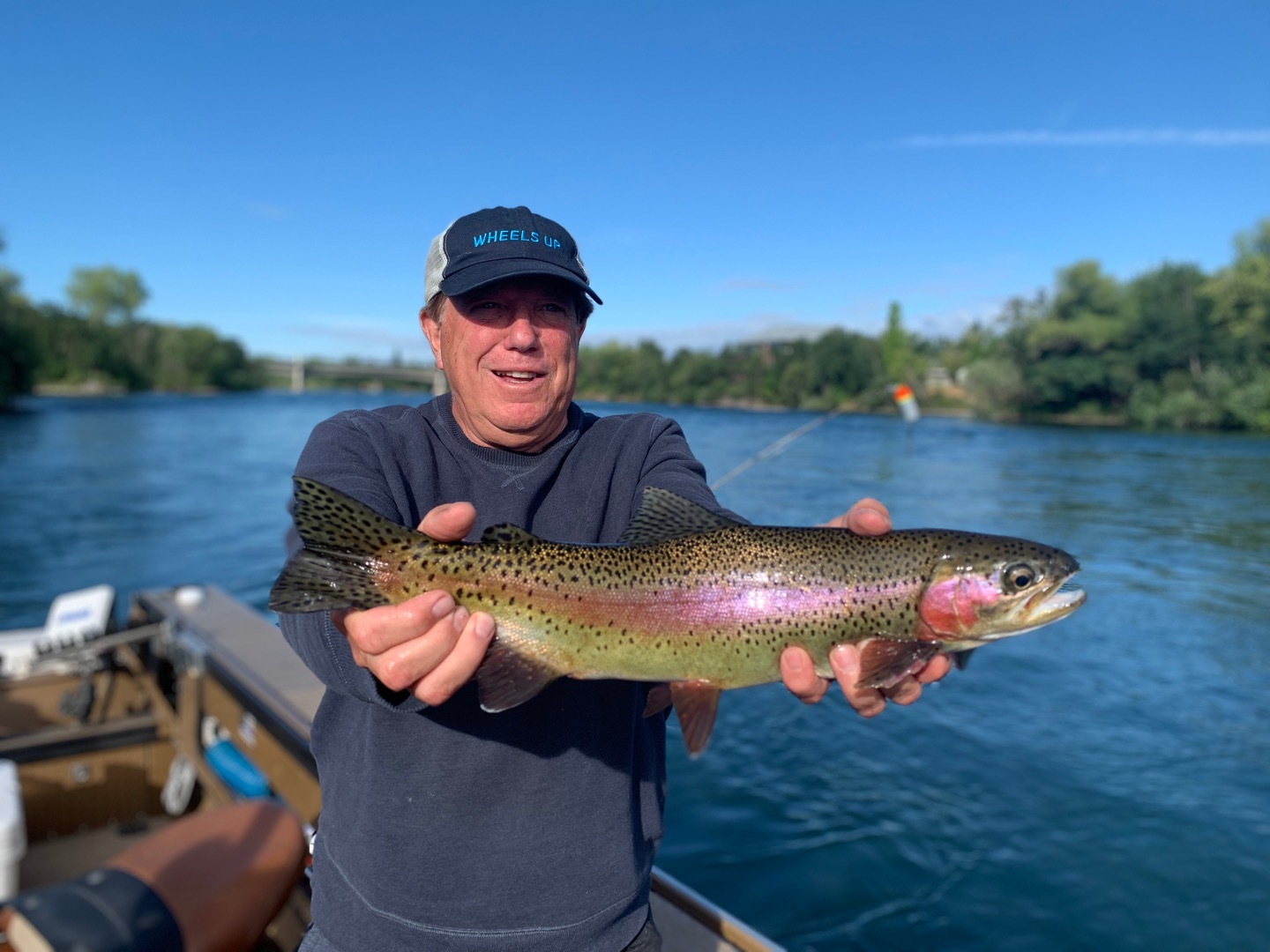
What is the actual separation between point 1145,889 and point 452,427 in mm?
8527

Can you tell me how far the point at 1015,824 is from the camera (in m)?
8.86

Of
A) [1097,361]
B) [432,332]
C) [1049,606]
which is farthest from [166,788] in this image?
[1097,361]

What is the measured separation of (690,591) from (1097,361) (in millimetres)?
68760

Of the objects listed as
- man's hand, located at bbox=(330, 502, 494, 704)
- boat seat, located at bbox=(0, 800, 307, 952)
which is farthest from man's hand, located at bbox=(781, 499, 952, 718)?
boat seat, located at bbox=(0, 800, 307, 952)

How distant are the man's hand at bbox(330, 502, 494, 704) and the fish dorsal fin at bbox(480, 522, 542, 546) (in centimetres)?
35

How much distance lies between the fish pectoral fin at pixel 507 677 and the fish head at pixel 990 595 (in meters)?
1.26

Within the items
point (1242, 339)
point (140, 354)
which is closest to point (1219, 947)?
point (1242, 339)

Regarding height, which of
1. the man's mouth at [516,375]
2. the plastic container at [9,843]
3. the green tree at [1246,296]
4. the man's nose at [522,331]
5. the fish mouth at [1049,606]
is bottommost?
the plastic container at [9,843]

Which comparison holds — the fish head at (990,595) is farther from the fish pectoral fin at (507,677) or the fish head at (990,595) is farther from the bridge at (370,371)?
the bridge at (370,371)

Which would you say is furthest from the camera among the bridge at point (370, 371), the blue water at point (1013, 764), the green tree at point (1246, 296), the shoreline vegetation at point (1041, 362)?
the bridge at point (370, 371)

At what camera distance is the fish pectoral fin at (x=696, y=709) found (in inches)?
A: 103

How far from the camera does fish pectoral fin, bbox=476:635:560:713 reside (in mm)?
2205

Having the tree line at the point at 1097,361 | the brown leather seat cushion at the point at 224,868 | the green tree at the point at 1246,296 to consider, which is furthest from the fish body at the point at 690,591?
the green tree at the point at 1246,296

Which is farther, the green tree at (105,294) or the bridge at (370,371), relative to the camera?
the green tree at (105,294)
